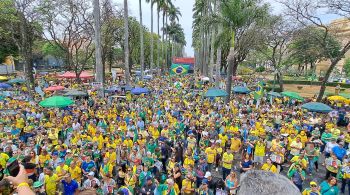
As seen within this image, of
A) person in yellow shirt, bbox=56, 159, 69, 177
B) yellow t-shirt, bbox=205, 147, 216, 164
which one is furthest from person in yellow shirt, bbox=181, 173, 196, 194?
person in yellow shirt, bbox=56, 159, 69, 177

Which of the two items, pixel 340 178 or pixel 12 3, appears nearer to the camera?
pixel 340 178

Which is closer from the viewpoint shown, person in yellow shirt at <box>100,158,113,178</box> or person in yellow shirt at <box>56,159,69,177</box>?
person in yellow shirt at <box>56,159,69,177</box>

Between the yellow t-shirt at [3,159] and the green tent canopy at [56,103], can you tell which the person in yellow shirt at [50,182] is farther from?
the green tent canopy at [56,103]

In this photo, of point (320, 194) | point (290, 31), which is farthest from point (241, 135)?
point (290, 31)

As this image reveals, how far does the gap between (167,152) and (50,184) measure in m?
4.69

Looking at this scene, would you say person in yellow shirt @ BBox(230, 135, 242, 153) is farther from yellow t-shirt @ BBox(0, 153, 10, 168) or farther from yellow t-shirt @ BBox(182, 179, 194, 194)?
yellow t-shirt @ BBox(0, 153, 10, 168)

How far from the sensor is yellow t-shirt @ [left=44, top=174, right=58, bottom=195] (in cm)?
783

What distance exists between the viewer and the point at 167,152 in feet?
37.1

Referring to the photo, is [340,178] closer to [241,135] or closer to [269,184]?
[241,135]

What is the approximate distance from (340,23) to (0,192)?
2632 inches

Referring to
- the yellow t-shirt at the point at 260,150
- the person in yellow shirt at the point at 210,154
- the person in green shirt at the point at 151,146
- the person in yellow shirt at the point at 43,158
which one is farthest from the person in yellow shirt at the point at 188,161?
the person in yellow shirt at the point at 43,158

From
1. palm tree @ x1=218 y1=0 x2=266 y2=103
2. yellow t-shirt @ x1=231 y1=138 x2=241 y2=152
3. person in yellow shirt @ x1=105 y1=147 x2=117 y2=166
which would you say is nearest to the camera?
person in yellow shirt @ x1=105 y1=147 x2=117 y2=166

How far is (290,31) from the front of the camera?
26359 mm

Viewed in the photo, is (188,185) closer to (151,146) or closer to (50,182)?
(151,146)
